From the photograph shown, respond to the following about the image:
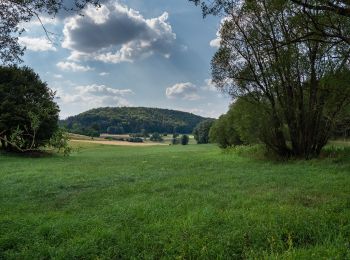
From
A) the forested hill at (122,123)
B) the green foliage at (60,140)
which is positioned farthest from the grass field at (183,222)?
the forested hill at (122,123)

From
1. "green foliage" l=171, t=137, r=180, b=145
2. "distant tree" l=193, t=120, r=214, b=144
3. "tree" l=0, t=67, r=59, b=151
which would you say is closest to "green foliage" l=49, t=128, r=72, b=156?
"tree" l=0, t=67, r=59, b=151

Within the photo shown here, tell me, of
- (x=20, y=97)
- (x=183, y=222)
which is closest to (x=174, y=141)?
(x=20, y=97)

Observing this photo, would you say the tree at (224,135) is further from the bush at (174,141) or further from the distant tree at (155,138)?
the distant tree at (155,138)

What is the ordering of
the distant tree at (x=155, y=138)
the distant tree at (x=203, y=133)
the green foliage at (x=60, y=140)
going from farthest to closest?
the distant tree at (x=155, y=138) < the distant tree at (x=203, y=133) < the green foliage at (x=60, y=140)

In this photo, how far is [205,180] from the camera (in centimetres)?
2033

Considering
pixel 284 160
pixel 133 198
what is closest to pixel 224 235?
pixel 133 198

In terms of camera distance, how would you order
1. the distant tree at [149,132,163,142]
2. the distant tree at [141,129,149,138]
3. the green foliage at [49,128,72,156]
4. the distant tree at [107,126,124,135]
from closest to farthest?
the green foliage at [49,128,72,156]
the distant tree at [149,132,163,142]
the distant tree at [107,126,124,135]
the distant tree at [141,129,149,138]

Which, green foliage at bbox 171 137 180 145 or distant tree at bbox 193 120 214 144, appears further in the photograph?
green foliage at bbox 171 137 180 145

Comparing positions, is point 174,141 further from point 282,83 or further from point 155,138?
point 282,83

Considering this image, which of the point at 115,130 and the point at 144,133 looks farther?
the point at 144,133

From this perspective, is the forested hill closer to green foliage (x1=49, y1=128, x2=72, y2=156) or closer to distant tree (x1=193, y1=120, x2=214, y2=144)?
distant tree (x1=193, y1=120, x2=214, y2=144)

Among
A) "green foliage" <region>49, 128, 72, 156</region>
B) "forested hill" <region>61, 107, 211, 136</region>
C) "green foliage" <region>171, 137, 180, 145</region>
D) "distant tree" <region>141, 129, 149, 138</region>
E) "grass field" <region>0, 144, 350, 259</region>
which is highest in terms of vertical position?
"forested hill" <region>61, 107, 211, 136</region>

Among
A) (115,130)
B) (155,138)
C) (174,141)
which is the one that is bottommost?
(174,141)

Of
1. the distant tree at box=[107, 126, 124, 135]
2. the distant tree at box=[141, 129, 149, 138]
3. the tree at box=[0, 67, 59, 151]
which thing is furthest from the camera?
the distant tree at box=[141, 129, 149, 138]
